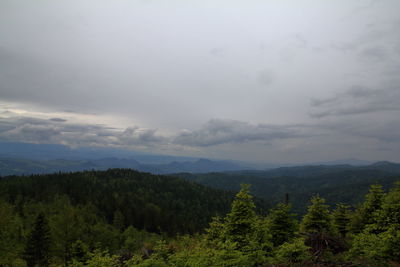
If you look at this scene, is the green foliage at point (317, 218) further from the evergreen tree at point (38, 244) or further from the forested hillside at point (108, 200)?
the forested hillside at point (108, 200)

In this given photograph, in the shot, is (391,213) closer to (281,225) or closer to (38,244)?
(281,225)

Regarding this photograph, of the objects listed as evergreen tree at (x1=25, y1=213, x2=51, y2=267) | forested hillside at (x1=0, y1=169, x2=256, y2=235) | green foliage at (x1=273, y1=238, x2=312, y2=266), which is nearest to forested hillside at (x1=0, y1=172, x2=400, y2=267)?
green foliage at (x1=273, y1=238, x2=312, y2=266)

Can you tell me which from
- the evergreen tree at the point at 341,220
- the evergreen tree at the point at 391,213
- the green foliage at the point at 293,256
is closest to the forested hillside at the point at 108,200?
the evergreen tree at the point at 341,220

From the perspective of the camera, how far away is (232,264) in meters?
12.1

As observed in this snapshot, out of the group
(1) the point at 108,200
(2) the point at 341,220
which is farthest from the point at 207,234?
(1) the point at 108,200

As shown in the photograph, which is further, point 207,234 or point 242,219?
point 207,234

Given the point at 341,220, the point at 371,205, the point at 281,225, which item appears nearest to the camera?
the point at 281,225

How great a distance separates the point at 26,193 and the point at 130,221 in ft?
200

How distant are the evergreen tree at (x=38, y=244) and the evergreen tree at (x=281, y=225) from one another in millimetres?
48661

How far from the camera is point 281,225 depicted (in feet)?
79.0

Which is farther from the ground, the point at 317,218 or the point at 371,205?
the point at 371,205

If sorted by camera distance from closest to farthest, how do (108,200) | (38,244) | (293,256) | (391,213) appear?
(293,256) < (391,213) < (38,244) < (108,200)

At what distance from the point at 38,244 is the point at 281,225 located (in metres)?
50.5

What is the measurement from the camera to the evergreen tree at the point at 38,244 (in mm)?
46844
